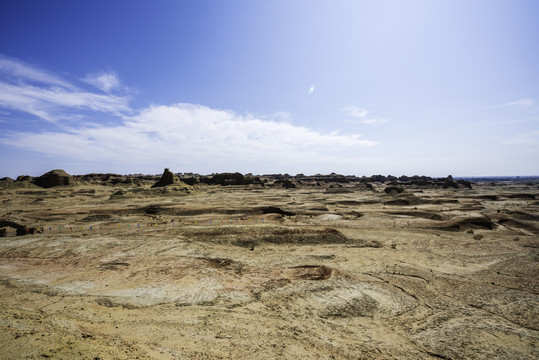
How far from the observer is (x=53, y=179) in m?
64.1

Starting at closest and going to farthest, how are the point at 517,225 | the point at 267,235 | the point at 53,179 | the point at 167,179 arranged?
the point at 267,235 → the point at 517,225 → the point at 167,179 → the point at 53,179

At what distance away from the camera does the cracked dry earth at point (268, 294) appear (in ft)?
22.3

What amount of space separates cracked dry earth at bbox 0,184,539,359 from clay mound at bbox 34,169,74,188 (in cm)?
5627

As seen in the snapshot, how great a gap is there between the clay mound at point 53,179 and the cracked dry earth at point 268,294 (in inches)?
2215

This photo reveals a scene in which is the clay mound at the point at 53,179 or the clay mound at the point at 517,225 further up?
the clay mound at the point at 53,179

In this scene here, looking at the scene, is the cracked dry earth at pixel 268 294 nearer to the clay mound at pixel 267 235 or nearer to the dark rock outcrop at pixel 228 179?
the clay mound at pixel 267 235

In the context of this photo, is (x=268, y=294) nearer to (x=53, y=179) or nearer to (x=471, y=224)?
(x=471, y=224)

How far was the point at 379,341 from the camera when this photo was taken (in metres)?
7.57

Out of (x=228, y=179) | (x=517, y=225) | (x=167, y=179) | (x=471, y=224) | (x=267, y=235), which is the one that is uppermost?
(x=167, y=179)

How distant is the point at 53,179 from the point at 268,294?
258ft

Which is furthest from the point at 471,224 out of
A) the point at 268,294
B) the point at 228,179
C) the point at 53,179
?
the point at 53,179

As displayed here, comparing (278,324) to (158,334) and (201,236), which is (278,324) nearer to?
(158,334)

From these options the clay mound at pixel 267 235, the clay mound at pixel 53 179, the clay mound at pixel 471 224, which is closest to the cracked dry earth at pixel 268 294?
the clay mound at pixel 267 235

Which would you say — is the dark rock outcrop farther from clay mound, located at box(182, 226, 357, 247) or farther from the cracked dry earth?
clay mound, located at box(182, 226, 357, 247)
